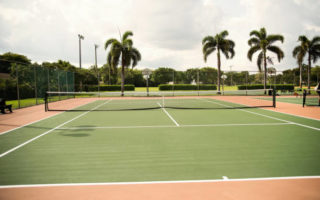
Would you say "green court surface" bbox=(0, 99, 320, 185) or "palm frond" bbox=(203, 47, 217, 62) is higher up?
"palm frond" bbox=(203, 47, 217, 62)

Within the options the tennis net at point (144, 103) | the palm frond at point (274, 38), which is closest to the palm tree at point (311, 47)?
the palm frond at point (274, 38)

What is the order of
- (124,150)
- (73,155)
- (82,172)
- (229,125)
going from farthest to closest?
1. (229,125)
2. (124,150)
3. (73,155)
4. (82,172)

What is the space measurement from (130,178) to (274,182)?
7.43ft

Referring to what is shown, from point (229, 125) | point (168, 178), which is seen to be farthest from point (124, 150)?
point (229, 125)

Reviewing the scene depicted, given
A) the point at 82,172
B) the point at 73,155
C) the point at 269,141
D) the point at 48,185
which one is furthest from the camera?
the point at 269,141

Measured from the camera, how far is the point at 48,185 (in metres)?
3.57

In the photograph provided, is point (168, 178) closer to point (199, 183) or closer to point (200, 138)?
point (199, 183)

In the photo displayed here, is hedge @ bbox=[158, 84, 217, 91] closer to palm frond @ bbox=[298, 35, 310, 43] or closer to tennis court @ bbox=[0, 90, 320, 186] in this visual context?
palm frond @ bbox=[298, 35, 310, 43]

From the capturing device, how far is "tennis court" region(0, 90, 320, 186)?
397 centimetres

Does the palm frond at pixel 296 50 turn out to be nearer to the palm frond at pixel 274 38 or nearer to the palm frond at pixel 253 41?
the palm frond at pixel 274 38

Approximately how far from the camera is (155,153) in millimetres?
5227

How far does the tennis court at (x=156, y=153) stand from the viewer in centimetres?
397

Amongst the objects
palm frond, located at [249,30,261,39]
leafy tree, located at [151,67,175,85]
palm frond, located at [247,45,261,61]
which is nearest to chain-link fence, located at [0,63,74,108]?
palm frond, located at [247,45,261,61]

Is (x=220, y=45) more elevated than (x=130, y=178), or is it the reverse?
(x=220, y=45)
